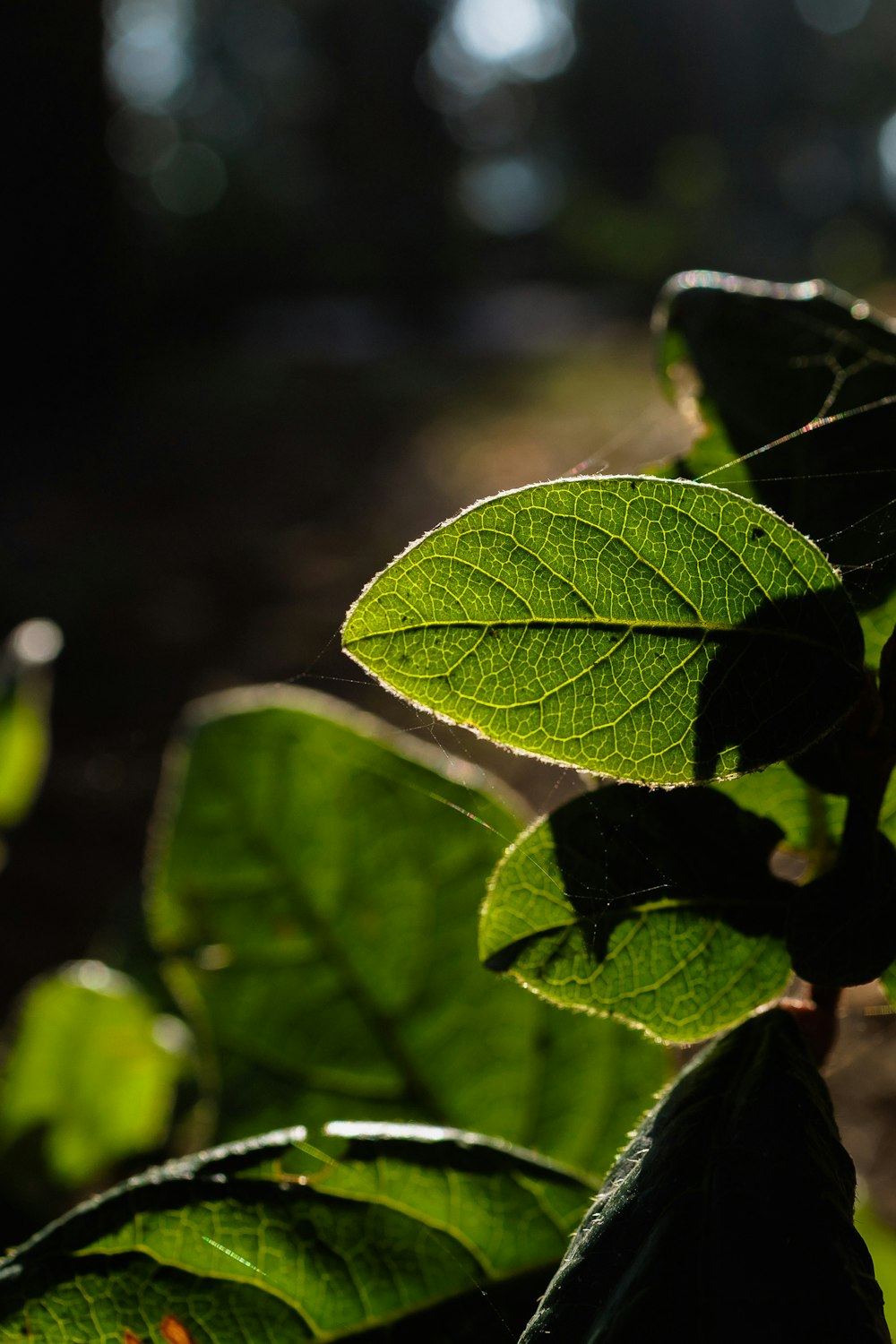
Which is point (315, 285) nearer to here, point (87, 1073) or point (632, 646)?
point (87, 1073)

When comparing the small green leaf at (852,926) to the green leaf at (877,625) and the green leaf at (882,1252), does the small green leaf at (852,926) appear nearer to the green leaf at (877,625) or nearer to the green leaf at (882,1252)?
the green leaf at (877,625)

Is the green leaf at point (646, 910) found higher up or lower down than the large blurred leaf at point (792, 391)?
lower down

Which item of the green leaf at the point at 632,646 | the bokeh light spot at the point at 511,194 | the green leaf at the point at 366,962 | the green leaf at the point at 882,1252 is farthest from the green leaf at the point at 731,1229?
the bokeh light spot at the point at 511,194

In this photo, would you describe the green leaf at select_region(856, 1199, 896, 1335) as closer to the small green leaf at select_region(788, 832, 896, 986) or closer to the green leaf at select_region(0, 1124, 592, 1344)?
the green leaf at select_region(0, 1124, 592, 1344)

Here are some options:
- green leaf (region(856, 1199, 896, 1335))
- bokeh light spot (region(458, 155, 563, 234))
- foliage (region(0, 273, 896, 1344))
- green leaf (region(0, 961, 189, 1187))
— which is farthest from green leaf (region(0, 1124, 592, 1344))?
bokeh light spot (region(458, 155, 563, 234))

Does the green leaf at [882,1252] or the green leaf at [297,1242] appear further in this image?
the green leaf at [882,1252]

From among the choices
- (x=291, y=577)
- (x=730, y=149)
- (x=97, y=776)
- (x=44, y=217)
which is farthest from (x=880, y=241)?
(x=97, y=776)
